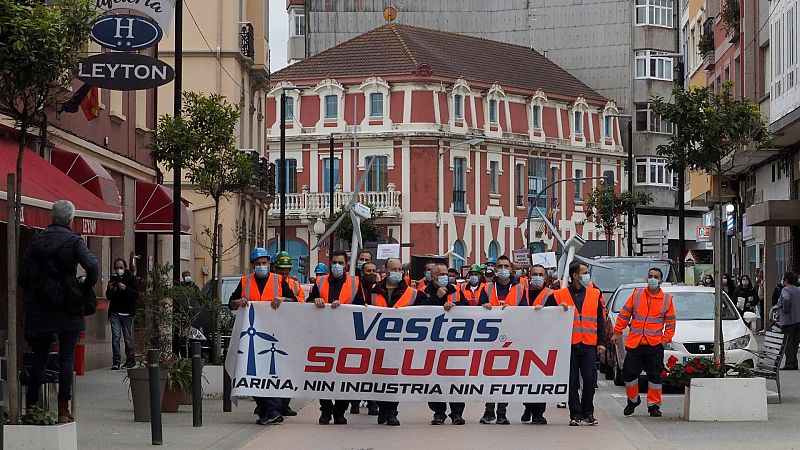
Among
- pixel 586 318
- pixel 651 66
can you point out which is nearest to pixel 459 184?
pixel 651 66

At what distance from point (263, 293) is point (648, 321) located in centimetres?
467

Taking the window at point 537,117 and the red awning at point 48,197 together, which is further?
the window at point 537,117

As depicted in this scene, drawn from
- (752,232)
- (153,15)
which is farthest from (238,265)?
(153,15)

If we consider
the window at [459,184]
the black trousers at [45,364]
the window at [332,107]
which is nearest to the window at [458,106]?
the window at [459,184]

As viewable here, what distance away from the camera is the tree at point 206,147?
2623 centimetres

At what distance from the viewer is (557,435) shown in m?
17.6

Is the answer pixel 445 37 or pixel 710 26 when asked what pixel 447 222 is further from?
pixel 710 26

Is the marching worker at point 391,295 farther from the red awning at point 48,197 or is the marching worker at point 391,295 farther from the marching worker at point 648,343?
the red awning at point 48,197

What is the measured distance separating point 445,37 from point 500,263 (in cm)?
7540

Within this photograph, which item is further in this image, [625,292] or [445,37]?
[445,37]

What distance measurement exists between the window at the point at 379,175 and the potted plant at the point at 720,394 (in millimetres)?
69392

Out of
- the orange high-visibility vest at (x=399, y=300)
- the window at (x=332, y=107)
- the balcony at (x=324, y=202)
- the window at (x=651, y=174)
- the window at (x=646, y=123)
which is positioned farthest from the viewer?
the window at (x=646, y=123)

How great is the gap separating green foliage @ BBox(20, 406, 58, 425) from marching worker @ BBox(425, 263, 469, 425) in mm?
6220

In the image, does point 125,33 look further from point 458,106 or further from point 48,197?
point 458,106
